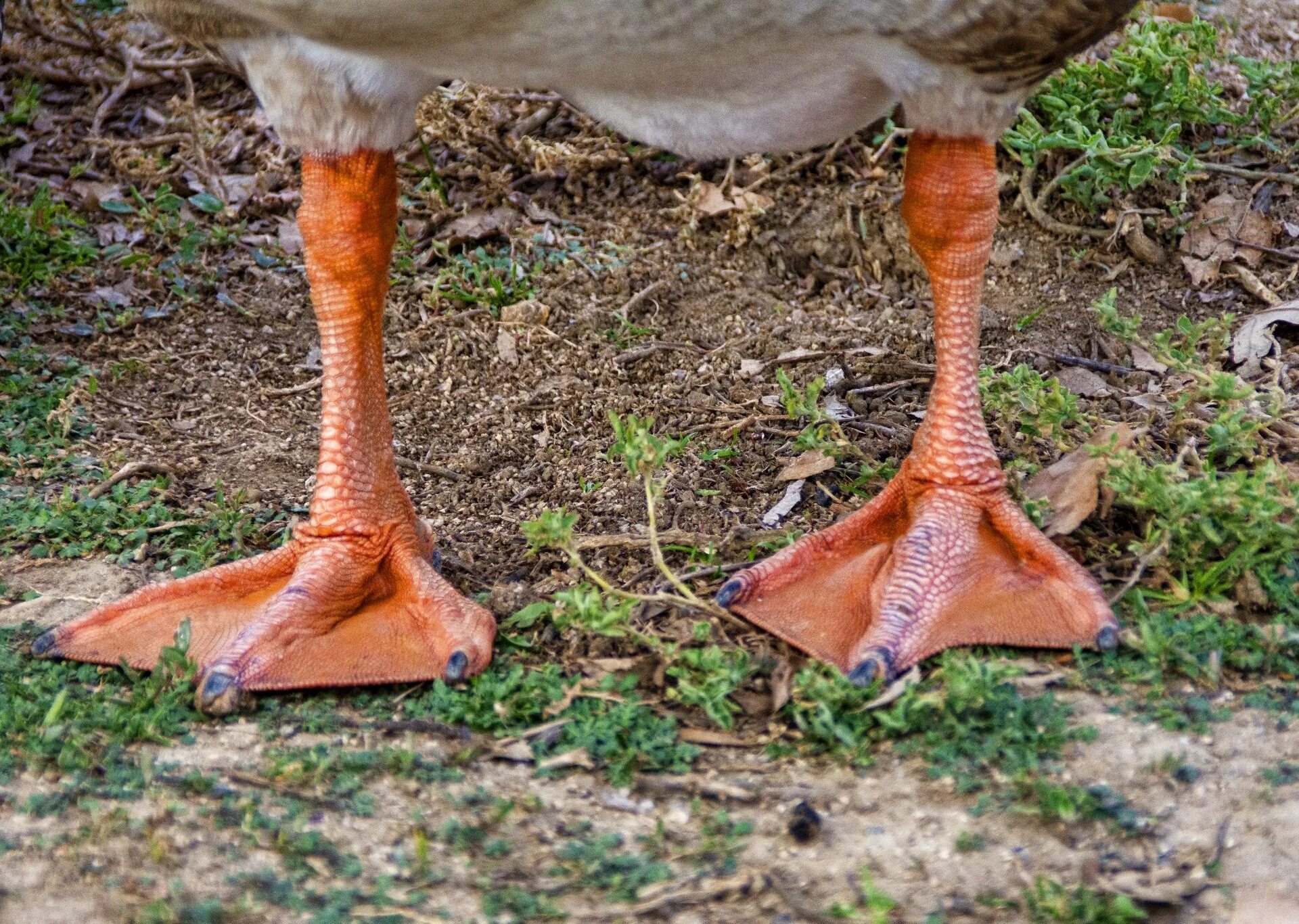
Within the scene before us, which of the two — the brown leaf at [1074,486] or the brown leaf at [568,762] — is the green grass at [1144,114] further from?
the brown leaf at [568,762]

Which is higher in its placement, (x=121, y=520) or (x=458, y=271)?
(x=458, y=271)

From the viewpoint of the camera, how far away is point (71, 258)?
5094 mm

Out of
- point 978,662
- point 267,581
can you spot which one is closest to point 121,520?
point 267,581

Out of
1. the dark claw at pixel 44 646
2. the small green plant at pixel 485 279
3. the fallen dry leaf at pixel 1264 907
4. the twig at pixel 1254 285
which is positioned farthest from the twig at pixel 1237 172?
the dark claw at pixel 44 646

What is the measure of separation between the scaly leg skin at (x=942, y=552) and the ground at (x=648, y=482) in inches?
3.8

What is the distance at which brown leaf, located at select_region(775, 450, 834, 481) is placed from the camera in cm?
376

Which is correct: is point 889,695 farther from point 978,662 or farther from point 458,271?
point 458,271

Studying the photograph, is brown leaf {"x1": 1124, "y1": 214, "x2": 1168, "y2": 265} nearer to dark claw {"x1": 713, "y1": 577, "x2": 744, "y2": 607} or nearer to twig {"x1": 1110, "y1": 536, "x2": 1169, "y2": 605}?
twig {"x1": 1110, "y1": 536, "x2": 1169, "y2": 605}

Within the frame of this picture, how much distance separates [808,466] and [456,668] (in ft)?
4.13

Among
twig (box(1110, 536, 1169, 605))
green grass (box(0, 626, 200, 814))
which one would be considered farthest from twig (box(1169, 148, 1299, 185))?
green grass (box(0, 626, 200, 814))

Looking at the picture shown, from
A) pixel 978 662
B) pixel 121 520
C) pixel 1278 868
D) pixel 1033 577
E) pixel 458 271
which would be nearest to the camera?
pixel 1278 868

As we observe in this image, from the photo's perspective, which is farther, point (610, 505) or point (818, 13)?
point (610, 505)

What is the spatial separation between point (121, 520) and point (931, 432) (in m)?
2.12

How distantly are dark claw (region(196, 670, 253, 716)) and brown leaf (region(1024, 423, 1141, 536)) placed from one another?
1.87m
